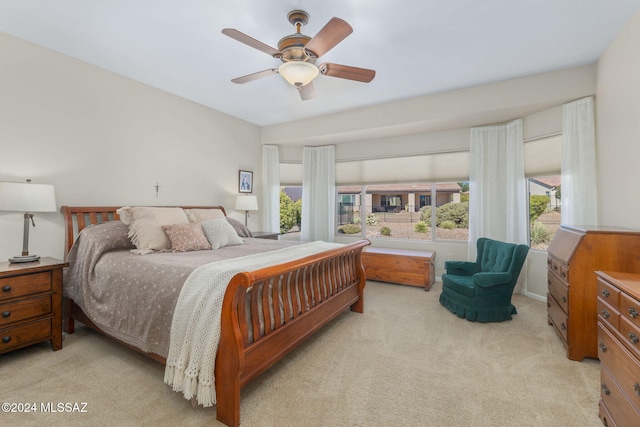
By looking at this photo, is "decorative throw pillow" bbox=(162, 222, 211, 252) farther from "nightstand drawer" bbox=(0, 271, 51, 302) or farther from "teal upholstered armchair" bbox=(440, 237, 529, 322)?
"teal upholstered armchair" bbox=(440, 237, 529, 322)

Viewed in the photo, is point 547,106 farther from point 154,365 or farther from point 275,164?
point 154,365

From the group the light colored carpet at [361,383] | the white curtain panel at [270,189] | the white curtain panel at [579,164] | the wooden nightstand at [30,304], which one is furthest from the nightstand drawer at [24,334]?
the white curtain panel at [579,164]

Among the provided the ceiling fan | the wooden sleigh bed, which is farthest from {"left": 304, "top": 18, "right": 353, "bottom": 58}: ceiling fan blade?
the wooden sleigh bed

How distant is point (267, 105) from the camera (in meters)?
4.43

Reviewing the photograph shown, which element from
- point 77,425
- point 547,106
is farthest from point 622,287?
point 77,425

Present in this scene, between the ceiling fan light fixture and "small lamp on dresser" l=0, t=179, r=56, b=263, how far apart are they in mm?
2336

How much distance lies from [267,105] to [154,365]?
11.9 ft

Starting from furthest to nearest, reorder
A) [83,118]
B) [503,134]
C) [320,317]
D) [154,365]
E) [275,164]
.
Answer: [275,164] → [503,134] → [83,118] → [320,317] → [154,365]

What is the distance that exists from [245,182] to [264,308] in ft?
11.9

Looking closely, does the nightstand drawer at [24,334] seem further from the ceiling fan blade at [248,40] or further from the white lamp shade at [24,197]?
the ceiling fan blade at [248,40]

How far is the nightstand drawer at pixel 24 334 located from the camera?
219 centimetres

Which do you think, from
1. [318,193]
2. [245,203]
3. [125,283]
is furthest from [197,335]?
[318,193]

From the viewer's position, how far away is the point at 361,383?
6.67ft

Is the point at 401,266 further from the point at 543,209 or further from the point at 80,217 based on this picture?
the point at 80,217
